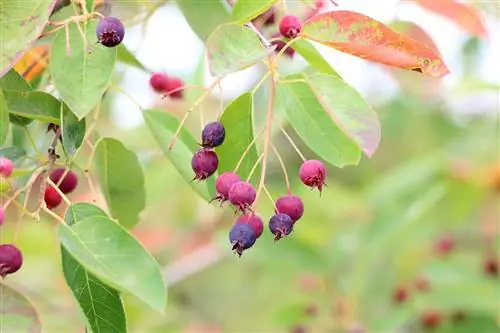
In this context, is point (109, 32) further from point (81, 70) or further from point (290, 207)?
point (290, 207)

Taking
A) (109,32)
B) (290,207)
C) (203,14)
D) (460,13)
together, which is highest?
(109,32)

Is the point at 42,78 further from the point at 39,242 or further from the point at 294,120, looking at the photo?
the point at 39,242

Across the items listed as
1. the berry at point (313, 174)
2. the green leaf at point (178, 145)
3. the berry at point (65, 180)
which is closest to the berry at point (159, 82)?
the green leaf at point (178, 145)

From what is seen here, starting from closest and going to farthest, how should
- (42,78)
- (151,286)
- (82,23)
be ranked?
(151,286) → (82,23) → (42,78)

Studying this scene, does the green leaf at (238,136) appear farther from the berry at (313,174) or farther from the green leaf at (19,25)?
the green leaf at (19,25)

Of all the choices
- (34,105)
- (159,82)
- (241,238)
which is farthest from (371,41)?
(159,82)

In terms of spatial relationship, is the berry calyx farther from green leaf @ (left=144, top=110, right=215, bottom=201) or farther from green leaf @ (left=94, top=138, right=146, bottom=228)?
green leaf @ (left=94, top=138, right=146, bottom=228)

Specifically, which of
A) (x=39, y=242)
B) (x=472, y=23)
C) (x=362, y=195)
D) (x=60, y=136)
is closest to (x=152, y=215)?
(x=39, y=242)
